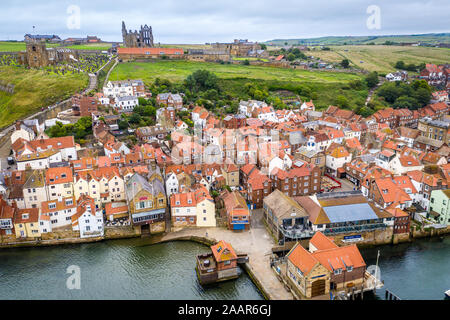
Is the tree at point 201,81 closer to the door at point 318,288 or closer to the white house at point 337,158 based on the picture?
the white house at point 337,158

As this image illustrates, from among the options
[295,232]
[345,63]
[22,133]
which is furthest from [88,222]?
[345,63]

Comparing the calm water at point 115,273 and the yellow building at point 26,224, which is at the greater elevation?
the yellow building at point 26,224

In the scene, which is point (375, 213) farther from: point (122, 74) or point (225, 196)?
point (122, 74)

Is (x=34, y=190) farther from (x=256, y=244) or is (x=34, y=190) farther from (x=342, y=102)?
(x=342, y=102)

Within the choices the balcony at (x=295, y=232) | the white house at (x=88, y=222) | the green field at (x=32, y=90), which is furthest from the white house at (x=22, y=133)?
the balcony at (x=295, y=232)

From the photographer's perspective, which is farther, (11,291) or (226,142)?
(226,142)

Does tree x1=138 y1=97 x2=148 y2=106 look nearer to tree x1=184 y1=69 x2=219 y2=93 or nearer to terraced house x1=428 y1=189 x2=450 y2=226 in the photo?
tree x1=184 y1=69 x2=219 y2=93

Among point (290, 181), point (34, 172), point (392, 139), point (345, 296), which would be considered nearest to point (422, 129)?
point (392, 139)
